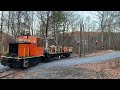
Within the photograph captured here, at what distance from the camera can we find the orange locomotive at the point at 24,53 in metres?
19.6

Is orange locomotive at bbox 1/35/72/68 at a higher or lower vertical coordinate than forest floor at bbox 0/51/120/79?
higher

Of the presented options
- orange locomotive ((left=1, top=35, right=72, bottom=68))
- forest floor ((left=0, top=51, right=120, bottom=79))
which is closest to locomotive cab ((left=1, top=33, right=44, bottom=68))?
orange locomotive ((left=1, top=35, right=72, bottom=68))

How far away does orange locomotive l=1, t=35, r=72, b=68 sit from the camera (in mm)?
19562

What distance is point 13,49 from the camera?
20656 mm

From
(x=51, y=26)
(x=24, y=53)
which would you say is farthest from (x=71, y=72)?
(x=51, y=26)

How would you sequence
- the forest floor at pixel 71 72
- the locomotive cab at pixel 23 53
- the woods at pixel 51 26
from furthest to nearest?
the woods at pixel 51 26 → the locomotive cab at pixel 23 53 → the forest floor at pixel 71 72

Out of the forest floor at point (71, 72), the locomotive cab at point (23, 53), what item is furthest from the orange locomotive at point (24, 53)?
the forest floor at point (71, 72)

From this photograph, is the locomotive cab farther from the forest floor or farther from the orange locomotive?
the forest floor

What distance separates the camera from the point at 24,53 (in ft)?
66.0

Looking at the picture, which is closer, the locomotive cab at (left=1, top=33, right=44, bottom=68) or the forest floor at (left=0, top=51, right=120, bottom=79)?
the forest floor at (left=0, top=51, right=120, bottom=79)

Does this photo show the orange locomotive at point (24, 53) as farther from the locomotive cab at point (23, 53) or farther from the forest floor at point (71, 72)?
the forest floor at point (71, 72)
